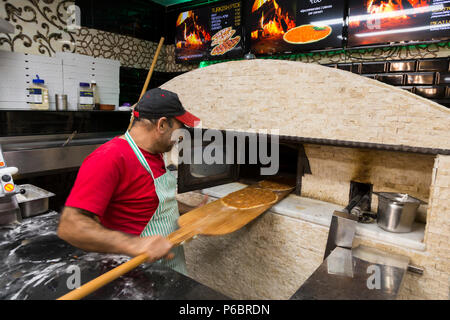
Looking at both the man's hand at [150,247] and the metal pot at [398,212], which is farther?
the metal pot at [398,212]

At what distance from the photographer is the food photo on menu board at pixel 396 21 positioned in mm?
2652

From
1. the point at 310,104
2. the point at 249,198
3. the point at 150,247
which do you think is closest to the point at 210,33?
the point at 310,104

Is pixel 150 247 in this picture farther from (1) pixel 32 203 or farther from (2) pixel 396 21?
(2) pixel 396 21

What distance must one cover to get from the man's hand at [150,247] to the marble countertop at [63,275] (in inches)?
2.3

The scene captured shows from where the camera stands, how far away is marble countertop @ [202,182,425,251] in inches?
66.2

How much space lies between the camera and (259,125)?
2195mm

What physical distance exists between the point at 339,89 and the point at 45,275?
1858 millimetres

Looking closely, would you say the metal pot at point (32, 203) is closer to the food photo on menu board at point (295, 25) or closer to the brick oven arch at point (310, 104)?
the brick oven arch at point (310, 104)

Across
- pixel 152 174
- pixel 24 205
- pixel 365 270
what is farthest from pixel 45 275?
pixel 365 270

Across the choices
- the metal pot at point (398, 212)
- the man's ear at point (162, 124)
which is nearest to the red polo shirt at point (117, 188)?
the man's ear at point (162, 124)

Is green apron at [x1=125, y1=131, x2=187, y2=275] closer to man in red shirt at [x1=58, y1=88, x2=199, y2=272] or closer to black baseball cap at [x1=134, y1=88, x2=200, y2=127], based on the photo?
man in red shirt at [x1=58, y1=88, x2=199, y2=272]

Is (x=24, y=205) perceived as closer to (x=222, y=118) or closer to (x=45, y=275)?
(x=45, y=275)

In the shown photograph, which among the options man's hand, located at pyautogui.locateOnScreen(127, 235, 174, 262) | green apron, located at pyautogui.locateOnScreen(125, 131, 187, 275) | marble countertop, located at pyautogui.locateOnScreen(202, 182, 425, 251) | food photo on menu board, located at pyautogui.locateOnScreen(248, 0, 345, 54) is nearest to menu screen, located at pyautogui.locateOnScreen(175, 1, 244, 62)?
food photo on menu board, located at pyautogui.locateOnScreen(248, 0, 345, 54)

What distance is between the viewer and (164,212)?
5.35 ft
